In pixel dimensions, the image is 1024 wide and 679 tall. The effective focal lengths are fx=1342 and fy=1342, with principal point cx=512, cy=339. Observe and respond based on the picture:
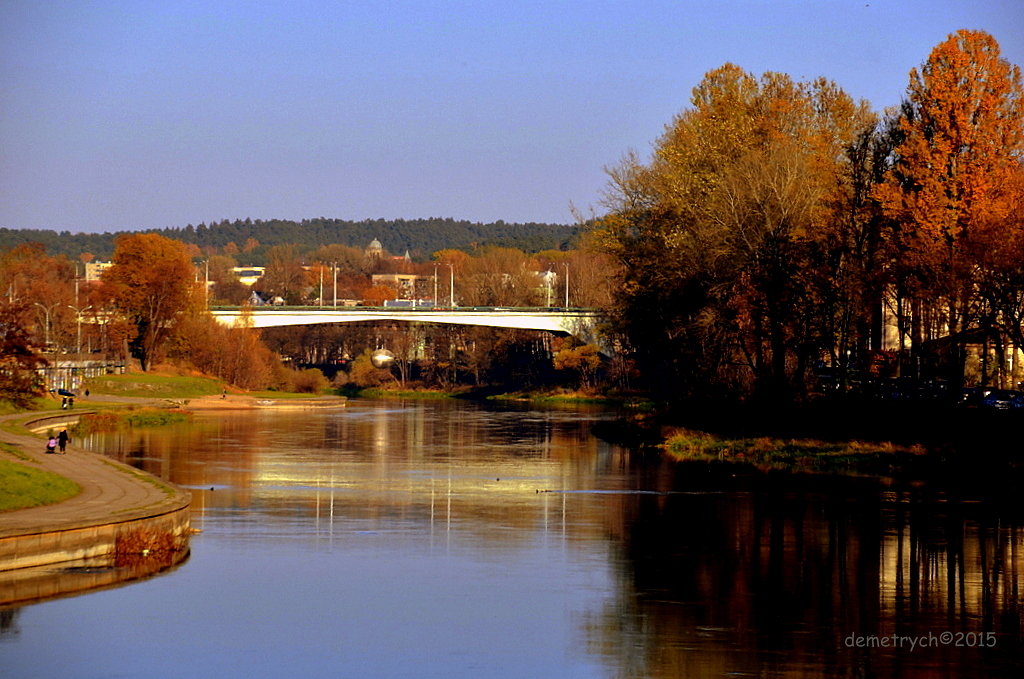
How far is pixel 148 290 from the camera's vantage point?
105 meters

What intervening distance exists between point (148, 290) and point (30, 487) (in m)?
76.7

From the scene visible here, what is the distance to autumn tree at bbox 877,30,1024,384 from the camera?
2061 inches

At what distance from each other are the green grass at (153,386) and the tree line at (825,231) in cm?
3814

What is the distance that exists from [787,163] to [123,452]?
29644 mm

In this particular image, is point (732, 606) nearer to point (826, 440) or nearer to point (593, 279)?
point (826, 440)

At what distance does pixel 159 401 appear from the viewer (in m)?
85.3

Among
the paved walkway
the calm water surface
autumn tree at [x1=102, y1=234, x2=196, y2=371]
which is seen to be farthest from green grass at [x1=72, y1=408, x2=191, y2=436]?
autumn tree at [x1=102, y1=234, x2=196, y2=371]

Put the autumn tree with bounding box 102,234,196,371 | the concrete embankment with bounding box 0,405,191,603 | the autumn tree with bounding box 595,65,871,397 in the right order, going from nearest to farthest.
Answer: the concrete embankment with bounding box 0,405,191,603, the autumn tree with bounding box 595,65,871,397, the autumn tree with bounding box 102,234,196,371

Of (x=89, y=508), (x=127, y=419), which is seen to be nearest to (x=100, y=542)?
(x=89, y=508)

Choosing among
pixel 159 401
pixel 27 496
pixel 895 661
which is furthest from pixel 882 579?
pixel 159 401

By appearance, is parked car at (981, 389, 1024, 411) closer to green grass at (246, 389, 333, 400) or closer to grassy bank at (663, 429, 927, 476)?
grassy bank at (663, 429, 927, 476)

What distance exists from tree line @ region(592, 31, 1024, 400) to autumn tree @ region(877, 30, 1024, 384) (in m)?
0.07

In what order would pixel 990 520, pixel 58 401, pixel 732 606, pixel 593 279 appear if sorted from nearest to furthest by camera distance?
pixel 732 606
pixel 990 520
pixel 58 401
pixel 593 279

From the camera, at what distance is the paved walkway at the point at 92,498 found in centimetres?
2691
